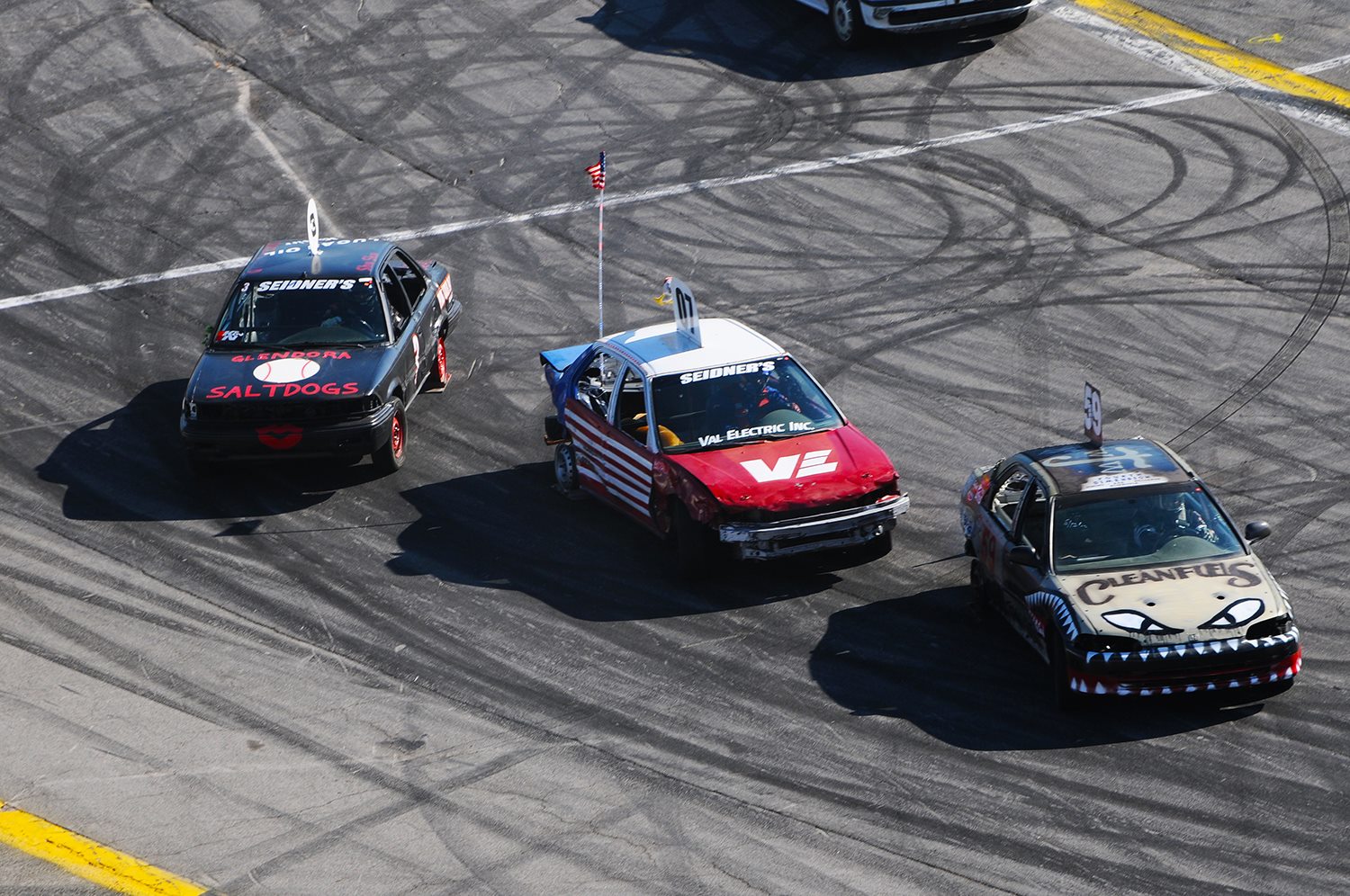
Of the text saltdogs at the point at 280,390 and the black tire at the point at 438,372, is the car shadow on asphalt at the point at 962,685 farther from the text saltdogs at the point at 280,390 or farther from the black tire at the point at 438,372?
the black tire at the point at 438,372

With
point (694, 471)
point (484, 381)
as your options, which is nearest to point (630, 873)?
point (694, 471)

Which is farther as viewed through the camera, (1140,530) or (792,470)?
(792,470)

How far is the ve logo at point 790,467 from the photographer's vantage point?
1195cm

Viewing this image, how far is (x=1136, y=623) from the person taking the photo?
999 centimetres

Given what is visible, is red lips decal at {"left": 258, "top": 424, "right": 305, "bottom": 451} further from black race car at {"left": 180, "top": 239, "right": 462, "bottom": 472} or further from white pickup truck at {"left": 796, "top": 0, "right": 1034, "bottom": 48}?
white pickup truck at {"left": 796, "top": 0, "right": 1034, "bottom": 48}

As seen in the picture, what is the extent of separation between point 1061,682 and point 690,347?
435cm

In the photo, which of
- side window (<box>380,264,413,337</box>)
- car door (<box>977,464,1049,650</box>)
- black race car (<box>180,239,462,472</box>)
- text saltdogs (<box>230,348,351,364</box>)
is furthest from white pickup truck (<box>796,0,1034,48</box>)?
car door (<box>977,464,1049,650</box>)

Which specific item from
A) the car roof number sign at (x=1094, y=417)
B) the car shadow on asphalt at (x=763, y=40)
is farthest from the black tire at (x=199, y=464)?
the car shadow on asphalt at (x=763, y=40)

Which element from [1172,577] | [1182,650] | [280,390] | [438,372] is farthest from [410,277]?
[1182,650]

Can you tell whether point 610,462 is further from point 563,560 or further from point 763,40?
point 763,40

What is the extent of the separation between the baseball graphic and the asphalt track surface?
3.01 ft

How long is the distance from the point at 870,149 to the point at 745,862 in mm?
12822

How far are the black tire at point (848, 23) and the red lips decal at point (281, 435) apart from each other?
38.6ft

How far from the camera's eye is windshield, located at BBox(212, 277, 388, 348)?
563 inches
